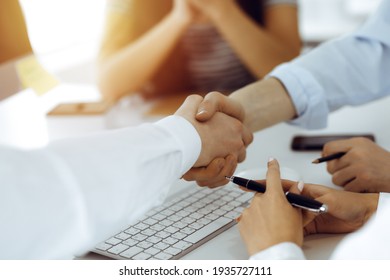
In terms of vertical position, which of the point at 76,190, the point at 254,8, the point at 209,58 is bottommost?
the point at 76,190

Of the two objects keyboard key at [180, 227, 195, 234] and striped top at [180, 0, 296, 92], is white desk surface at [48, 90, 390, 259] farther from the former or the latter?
striped top at [180, 0, 296, 92]

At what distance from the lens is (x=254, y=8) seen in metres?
1.46

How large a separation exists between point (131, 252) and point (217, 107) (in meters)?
0.30

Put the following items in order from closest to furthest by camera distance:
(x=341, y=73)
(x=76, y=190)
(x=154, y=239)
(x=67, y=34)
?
(x=76, y=190)
(x=154, y=239)
(x=341, y=73)
(x=67, y=34)

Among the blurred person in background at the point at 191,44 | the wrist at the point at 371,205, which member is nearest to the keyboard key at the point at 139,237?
the wrist at the point at 371,205

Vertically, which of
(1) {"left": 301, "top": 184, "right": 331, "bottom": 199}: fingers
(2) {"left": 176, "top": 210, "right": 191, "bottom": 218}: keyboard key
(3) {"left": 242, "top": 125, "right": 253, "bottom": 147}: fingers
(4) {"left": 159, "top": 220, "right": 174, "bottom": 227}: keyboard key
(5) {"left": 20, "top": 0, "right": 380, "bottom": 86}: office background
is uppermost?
(5) {"left": 20, "top": 0, "right": 380, "bottom": 86}: office background

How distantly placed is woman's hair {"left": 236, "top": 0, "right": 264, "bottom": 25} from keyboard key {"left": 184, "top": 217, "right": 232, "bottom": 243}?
2.81ft

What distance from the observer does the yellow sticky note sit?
1.01 m

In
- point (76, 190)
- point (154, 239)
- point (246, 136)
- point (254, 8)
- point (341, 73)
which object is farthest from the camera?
point (254, 8)

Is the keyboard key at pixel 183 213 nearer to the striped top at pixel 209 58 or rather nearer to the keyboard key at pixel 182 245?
the keyboard key at pixel 182 245

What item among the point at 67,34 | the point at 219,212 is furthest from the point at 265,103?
the point at 67,34

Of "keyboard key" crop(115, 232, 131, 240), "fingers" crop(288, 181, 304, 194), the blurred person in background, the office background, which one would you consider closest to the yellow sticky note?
the office background

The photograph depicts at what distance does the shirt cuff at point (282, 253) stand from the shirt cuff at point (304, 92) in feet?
1.39

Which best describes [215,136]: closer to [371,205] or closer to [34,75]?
[371,205]
